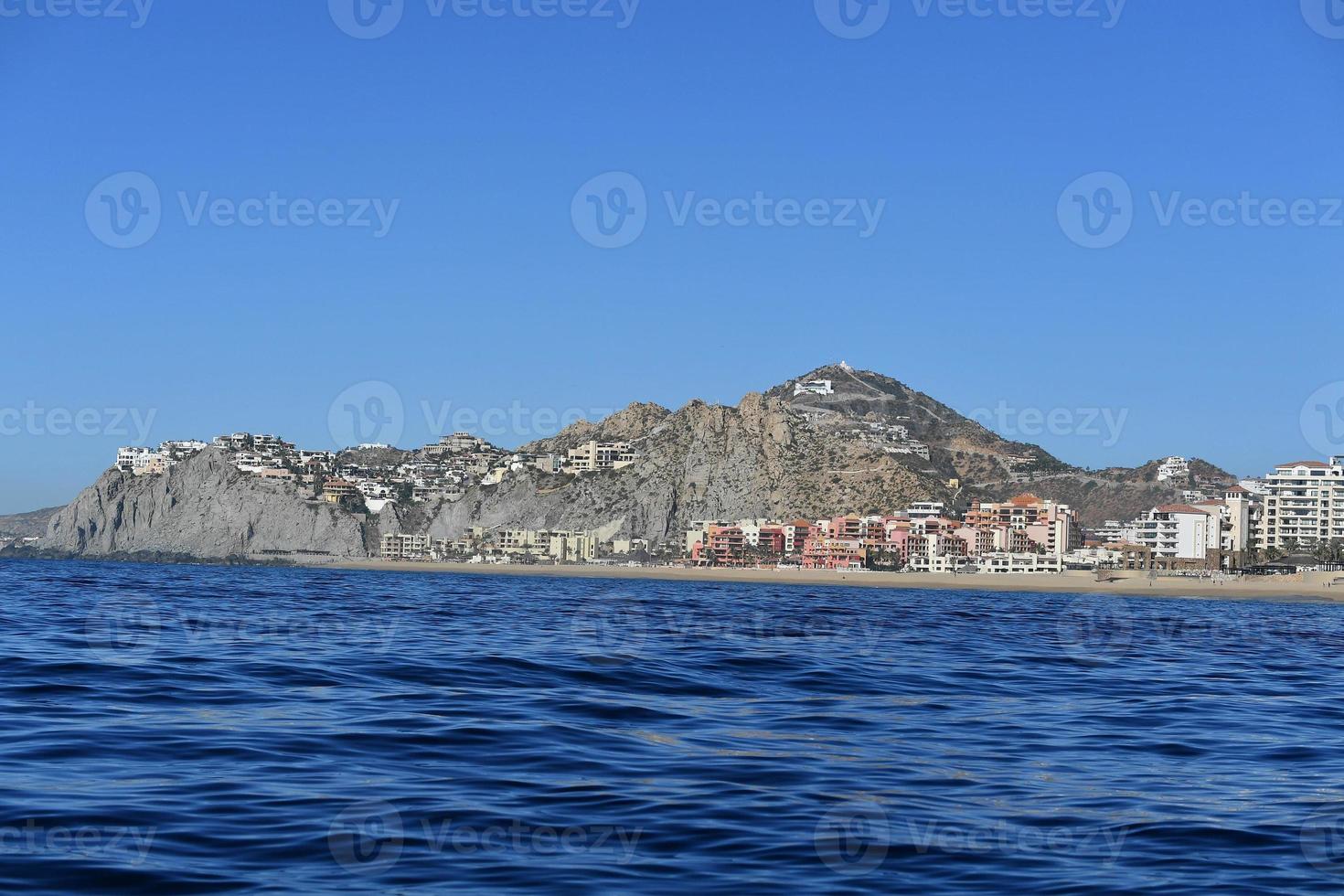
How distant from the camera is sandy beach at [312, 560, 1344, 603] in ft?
418

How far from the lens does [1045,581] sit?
16375cm

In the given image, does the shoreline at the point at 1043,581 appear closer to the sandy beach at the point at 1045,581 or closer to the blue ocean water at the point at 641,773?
the sandy beach at the point at 1045,581

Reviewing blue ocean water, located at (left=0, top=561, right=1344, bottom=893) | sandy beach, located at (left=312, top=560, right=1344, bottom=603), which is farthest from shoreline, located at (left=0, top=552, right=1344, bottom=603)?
blue ocean water, located at (left=0, top=561, right=1344, bottom=893)

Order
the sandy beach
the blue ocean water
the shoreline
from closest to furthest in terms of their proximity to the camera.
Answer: the blue ocean water, the shoreline, the sandy beach

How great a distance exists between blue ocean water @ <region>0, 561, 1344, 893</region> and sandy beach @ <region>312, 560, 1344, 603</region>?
357 ft

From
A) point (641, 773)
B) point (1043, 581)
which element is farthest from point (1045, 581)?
point (641, 773)

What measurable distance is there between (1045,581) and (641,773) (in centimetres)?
15808

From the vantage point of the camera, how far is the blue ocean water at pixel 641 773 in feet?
31.2

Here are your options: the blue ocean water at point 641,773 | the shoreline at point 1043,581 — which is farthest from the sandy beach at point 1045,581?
the blue ocean water at point 641,773

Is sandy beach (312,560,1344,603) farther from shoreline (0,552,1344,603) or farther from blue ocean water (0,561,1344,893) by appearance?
blue ocean water (0,561,1344,893)

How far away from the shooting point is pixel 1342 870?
988 cm

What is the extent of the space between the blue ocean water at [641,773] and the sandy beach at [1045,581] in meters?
109

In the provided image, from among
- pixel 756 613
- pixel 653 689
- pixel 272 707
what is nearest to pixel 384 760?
pixel 272 707

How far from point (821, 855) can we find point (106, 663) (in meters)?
15.6
